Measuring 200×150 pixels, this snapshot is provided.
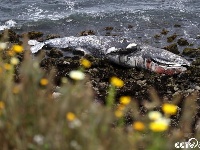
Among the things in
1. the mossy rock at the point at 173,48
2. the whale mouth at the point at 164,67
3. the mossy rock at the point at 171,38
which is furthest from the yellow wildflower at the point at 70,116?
the mossy rock at the point at 171,38

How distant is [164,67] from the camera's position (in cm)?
1354

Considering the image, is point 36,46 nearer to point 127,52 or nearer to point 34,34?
point 34,34

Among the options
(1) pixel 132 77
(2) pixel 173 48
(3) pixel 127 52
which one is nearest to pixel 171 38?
(2) pixel 173 48

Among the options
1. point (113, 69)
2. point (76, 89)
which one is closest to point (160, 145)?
point (76, 89)

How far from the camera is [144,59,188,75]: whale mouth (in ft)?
44.0

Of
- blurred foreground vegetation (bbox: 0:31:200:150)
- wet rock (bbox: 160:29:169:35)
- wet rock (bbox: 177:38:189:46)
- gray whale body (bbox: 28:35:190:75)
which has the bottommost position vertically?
wet rock (bbox: 160:29:169:35)

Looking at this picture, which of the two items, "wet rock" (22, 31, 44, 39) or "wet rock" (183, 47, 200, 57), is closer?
"wet rock" (183, 47, 200, 57)

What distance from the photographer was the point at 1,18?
67.4 ft

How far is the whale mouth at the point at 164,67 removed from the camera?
44.0 feet

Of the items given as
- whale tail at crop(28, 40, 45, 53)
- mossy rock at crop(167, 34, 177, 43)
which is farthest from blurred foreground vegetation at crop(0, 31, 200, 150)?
mossy rock at crop(167, 34, 177, 43)

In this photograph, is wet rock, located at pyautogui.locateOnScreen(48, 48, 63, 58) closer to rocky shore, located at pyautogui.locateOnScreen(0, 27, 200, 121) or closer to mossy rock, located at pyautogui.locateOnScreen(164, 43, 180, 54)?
rocky shore, located at pyautogui.locateOnScreen(0, 27, 200, 121)

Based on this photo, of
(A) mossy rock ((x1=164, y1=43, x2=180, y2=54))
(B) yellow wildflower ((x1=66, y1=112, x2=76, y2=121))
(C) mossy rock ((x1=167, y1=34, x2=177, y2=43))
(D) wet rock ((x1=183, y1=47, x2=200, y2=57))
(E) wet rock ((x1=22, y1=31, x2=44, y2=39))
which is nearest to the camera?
(B) yellow wildflower ((x1=66, y1=112, x2=76, y2=121))

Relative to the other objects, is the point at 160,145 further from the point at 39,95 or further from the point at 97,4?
the point at 97,4

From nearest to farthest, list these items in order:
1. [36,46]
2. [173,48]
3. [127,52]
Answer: [127,52] → [36,46] → [173,48]
